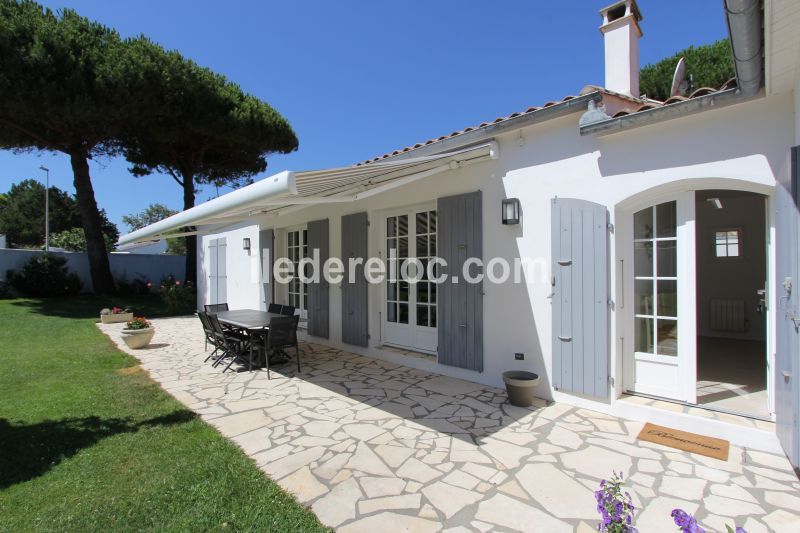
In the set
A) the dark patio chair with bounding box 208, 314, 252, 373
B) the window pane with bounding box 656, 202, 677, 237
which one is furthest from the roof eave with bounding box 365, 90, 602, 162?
the dark patio chair with bounding box 208, 314, 252, 373

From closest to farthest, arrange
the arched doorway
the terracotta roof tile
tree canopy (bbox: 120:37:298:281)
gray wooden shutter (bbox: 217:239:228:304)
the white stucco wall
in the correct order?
the white stucco wall < the terracotta roof tile < the arched doorway < gray wooden shutter (bbox: 217:239:228:304) < tree canopy (bbox: 120:37:298:281)

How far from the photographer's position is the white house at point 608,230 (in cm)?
429

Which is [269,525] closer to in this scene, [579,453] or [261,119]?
[579,453]

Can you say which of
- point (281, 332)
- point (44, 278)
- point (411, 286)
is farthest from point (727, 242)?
point (44, 278)

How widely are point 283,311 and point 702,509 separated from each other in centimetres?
882

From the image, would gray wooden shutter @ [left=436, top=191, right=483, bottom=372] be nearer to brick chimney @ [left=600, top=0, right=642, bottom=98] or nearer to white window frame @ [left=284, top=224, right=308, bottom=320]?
brick chimney @ [left=600, top=0, right=642, bottom=98]

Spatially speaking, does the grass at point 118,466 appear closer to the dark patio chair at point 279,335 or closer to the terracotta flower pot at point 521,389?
the dark patio chair at point 279,335

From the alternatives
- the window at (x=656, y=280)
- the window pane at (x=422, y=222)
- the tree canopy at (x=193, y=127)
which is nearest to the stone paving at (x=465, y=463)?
the window at (x=656, y=280)

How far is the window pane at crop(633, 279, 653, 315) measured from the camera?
5590mm

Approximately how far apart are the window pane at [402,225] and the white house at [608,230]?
33 mm

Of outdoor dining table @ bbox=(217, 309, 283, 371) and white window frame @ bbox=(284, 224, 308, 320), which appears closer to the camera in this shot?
outdoor dining table @ bbox=(217, 309, 283, 371)

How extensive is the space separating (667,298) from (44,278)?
28.3 metres

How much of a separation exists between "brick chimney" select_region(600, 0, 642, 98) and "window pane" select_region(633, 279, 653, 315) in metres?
3.36

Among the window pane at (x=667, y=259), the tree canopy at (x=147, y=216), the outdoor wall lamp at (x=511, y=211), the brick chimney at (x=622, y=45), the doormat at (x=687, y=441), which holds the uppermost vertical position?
the tree canopy at (x=147, y=216)
